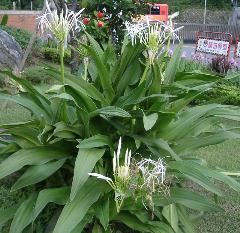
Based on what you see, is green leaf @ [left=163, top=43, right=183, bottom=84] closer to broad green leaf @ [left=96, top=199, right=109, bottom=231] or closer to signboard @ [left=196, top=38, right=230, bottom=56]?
broad green leaf @ [left=96, top=199, right=109, bottom=231]

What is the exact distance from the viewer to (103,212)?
3426 millimetres

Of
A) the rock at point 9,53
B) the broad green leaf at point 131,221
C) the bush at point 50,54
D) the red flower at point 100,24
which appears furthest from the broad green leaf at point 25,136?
the bush at point 50,54

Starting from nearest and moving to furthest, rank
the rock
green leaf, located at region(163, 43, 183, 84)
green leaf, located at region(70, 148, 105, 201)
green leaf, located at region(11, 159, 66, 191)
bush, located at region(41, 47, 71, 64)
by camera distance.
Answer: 1. green leaf, located at region(70, 148, 105, 201)
2. green leaf, located at region(11, 159, 66, 191)
3. green leaf, located at region(163, 43, 183, 84)
4. the rock
5. bush, located at region(41, 47, 71, 64)

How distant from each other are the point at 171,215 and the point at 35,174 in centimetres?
102

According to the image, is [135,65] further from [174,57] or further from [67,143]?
[67,143]

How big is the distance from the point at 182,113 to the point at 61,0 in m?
2.87

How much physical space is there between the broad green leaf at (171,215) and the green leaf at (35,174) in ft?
2.71

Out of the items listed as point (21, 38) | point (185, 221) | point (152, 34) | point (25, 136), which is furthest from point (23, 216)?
point (21, 38)

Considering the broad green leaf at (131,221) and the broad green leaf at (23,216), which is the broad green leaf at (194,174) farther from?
the broad green leaf at (23,216)

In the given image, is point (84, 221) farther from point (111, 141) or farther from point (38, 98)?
point (38, 98)

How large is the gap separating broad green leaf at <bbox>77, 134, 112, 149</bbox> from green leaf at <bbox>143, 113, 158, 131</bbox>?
13.8 inches

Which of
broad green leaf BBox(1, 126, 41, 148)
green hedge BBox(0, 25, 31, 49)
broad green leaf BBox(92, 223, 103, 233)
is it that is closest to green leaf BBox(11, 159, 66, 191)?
broad green leaf BBox(1, 126, 41, 148)

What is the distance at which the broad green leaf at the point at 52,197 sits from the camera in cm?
335

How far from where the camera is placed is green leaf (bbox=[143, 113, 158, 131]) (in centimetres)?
329
